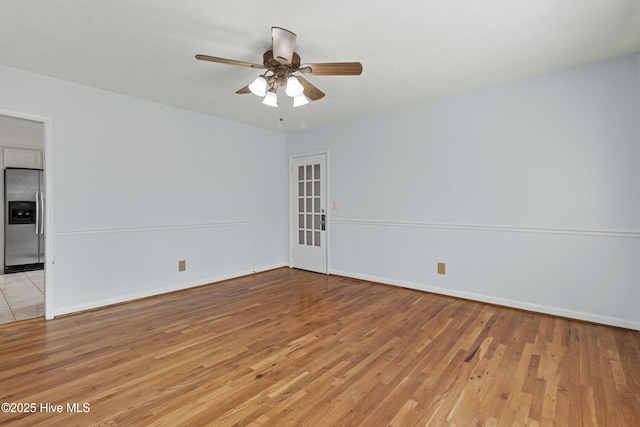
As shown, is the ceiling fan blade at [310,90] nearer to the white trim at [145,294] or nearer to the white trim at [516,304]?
the white trim at [516,304]

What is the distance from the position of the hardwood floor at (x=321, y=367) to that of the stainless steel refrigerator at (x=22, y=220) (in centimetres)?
314

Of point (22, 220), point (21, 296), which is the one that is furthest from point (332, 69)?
point (22, 220)

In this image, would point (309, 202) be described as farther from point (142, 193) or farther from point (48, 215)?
point (48, 215)

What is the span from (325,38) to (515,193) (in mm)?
2491

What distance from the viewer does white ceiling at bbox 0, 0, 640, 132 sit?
2.01 m

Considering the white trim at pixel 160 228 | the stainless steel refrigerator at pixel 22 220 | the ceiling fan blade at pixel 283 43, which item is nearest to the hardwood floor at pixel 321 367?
the white trim at pixel 160 228

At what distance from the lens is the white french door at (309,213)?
4.97 meters

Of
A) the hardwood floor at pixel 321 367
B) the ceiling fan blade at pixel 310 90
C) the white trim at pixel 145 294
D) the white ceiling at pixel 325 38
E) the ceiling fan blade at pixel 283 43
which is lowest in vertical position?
the hardwood floor at pixel 321 367

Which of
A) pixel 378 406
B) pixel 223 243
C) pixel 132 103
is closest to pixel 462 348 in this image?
pixel 378 406

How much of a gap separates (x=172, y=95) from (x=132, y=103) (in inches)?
19.6

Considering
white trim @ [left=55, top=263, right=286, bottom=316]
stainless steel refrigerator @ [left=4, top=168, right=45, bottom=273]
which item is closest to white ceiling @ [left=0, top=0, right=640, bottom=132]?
white trim @ [left=55, top=263, right=286, bottom=316]

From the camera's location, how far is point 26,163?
5301mm

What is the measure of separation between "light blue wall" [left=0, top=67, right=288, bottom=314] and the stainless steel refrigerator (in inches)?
107

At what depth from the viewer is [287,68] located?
2.39m
